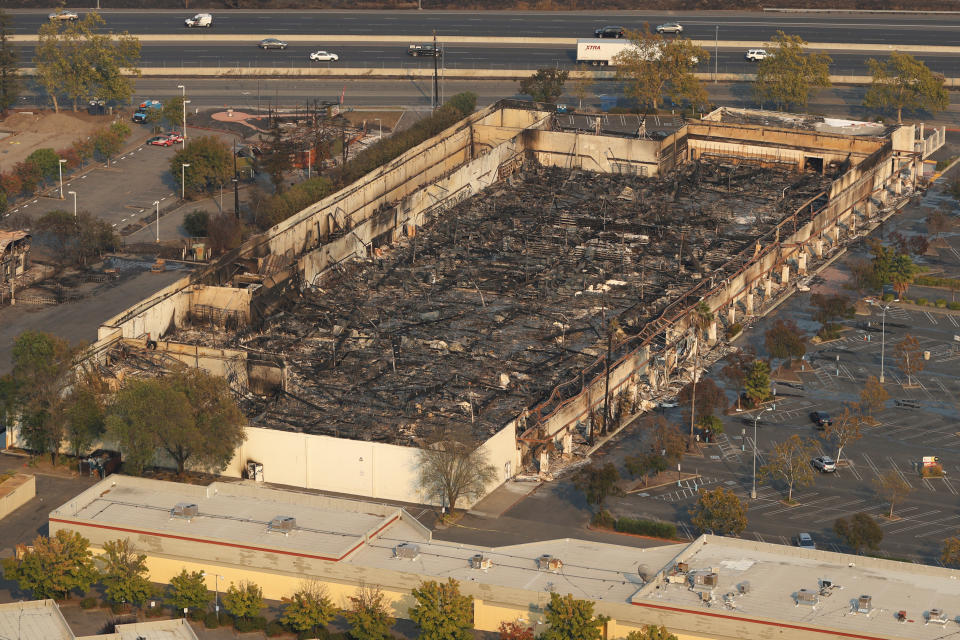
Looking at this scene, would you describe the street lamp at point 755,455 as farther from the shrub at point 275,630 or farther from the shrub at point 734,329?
the shrub at point 275,630

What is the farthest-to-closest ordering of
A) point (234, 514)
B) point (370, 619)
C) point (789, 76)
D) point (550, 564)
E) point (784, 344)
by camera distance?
point (789, 76) < point (784, 344) < point (234, 514) < point (550, 564) < point (370, 619)

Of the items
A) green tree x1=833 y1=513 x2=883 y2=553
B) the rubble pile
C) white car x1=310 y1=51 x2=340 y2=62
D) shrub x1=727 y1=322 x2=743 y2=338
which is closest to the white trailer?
white car x1=310 y1=51 x2=340 y2=62

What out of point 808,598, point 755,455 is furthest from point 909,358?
point 808,598

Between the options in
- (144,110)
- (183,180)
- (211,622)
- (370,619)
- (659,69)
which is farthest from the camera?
(144,110)

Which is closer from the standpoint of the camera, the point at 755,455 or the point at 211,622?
the point at 211,622

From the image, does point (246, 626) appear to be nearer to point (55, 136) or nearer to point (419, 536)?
point (419, 536)

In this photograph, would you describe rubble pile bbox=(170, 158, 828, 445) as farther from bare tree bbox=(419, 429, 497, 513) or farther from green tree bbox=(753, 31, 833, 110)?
green tree bbox=(753, 31, 833, 110)

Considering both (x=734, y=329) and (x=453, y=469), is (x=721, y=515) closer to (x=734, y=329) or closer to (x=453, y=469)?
(x=453, y=469)
